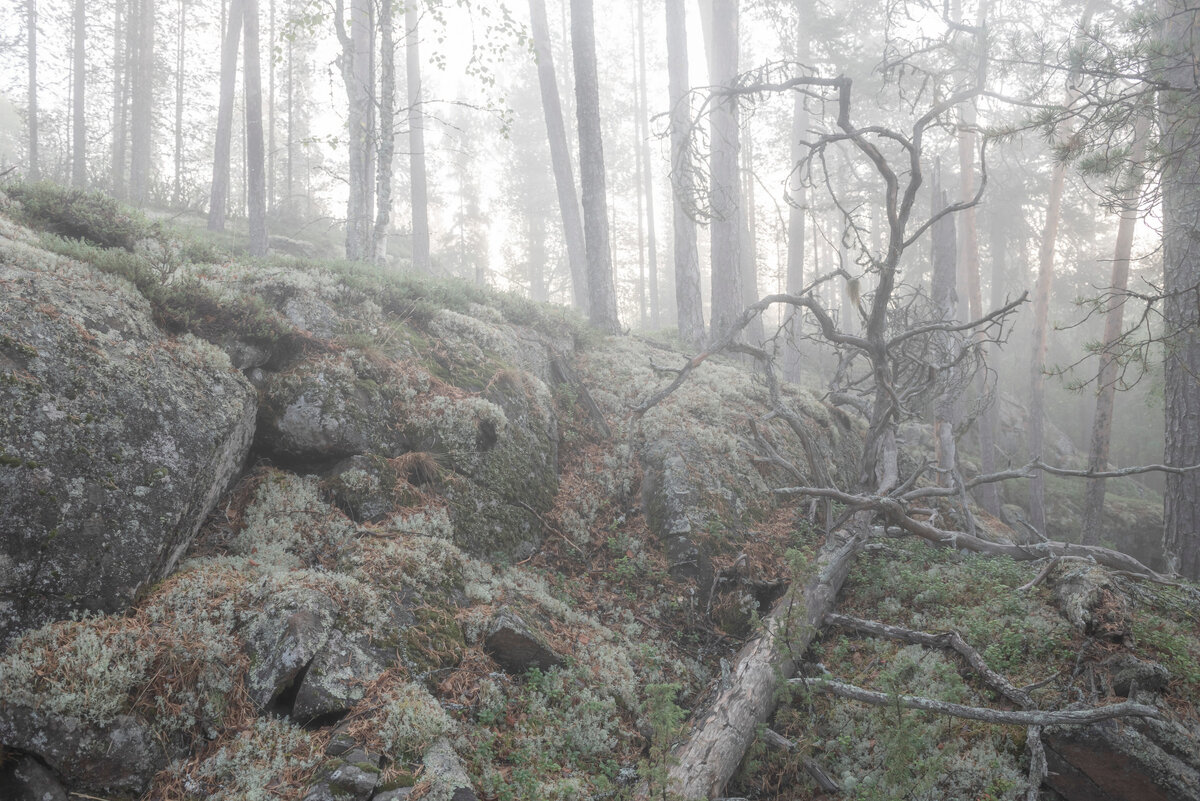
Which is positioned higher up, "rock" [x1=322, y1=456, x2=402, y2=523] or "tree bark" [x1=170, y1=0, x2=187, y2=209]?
"tree bark" [x1=170, y1=0, x2=187, y2=209]

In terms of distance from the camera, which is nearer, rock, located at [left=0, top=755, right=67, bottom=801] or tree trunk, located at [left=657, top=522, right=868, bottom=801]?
rock, located at [left=0, top=755, right=67, bottom=801]

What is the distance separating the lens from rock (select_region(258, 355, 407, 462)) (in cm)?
547

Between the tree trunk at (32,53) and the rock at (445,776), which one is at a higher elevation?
the tree trunk at (32,53)

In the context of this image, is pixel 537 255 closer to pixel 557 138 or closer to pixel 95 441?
pixel 557 138

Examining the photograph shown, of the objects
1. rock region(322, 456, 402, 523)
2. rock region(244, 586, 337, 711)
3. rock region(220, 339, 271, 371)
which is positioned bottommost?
rock region(244, 586, 337, 711)

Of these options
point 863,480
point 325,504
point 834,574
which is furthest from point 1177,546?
point 325,504

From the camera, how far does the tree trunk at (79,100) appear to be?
17.4 m

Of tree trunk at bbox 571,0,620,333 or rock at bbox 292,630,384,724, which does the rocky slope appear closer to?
rock at bbox 292,630,384,724

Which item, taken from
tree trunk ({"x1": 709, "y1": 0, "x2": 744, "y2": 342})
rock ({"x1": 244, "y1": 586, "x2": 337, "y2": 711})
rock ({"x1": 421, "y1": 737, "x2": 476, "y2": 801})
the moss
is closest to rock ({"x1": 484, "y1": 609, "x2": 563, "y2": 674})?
the moss

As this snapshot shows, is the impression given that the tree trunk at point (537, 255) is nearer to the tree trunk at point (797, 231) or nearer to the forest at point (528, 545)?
the tree trunk at point (797, 231)

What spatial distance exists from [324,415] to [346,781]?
3.30m

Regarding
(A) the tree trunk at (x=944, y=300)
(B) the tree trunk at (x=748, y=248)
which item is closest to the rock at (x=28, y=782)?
(B) the tree trunk at (x=748, y=248)

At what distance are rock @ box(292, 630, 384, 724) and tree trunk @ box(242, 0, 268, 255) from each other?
12788mm

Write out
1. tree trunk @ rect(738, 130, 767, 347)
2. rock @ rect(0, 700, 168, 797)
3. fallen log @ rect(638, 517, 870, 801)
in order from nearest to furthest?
rock @ rect(0, 700, 168, 797), fallen log @ rect(638, 517, 870, 801), tree trunk @ rect(738, 130, 767, 347)
